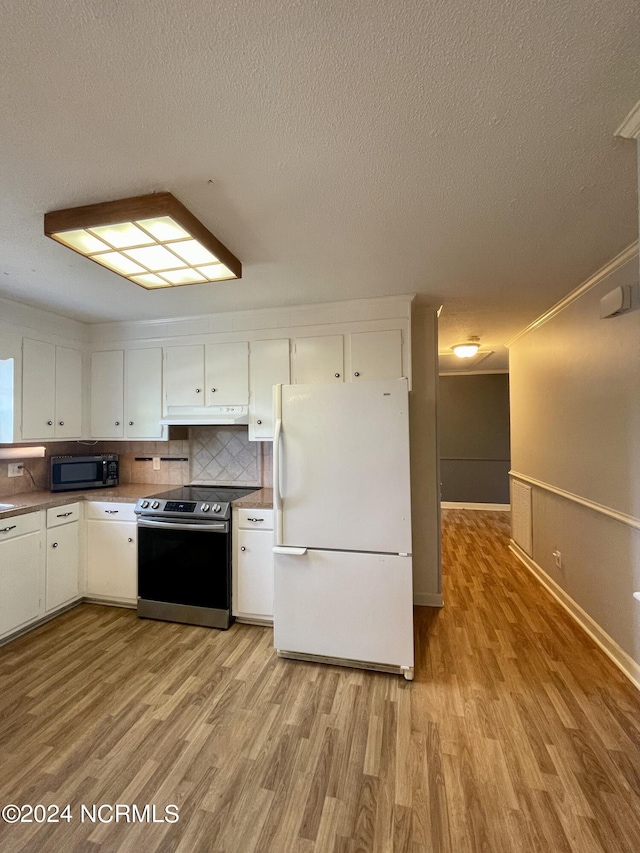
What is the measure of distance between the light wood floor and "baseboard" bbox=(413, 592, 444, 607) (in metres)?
0.40

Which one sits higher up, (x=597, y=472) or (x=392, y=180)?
(x=392, y=180)

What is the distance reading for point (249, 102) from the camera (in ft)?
3.56

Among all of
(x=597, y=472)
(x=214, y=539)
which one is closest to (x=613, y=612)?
(x=597, y=472)

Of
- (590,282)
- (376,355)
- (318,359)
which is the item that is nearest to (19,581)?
(318,359)

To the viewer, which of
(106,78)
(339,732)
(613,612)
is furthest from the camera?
(613,612)

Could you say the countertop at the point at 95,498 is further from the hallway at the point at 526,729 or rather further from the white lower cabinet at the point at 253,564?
the hallway at the point at 526,729

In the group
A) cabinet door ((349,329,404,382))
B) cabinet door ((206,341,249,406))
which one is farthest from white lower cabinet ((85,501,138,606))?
cabinet door ((349,329,404,382))

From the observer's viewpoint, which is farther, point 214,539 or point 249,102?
point 214,539

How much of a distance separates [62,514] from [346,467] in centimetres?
226

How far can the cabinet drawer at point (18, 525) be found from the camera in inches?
94.5

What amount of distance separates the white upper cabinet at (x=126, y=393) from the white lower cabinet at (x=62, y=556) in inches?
30.1

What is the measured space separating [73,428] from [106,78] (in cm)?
292

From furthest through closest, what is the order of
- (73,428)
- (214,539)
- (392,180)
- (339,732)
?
(73,428) < (214,539) < (339,732) < (392,180)

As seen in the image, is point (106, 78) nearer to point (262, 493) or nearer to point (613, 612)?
point (262, 493)
